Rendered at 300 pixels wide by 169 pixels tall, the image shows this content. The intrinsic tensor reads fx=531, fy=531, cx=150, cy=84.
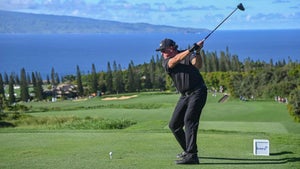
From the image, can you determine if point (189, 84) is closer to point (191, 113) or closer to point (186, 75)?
point (186, 75)

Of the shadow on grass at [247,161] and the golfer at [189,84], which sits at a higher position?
the golfer at [189,84]

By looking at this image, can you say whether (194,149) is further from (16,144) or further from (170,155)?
(16,144)

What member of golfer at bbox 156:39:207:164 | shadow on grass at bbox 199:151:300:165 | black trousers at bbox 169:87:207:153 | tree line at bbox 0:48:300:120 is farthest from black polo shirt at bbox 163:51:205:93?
tree line at bbox 0:48:300:120

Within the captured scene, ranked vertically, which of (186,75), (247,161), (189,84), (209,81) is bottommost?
(209,81)

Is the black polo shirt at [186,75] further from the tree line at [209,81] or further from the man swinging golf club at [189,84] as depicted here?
the tree line at [209,81]

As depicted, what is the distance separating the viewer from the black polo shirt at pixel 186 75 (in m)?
7.88

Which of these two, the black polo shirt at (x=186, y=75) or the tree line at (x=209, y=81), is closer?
the black polo shirt at (x=186, y=75)

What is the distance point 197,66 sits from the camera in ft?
26.1

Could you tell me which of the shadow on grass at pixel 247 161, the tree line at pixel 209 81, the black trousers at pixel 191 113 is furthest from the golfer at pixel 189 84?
the tree line at pixel 209 81

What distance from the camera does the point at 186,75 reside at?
25.8ft

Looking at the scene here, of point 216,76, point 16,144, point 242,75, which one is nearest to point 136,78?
point 216,76

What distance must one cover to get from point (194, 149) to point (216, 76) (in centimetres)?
8940

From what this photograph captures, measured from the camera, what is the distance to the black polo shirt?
788 cm

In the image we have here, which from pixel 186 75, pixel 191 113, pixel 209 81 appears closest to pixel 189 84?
pixel 186 75
